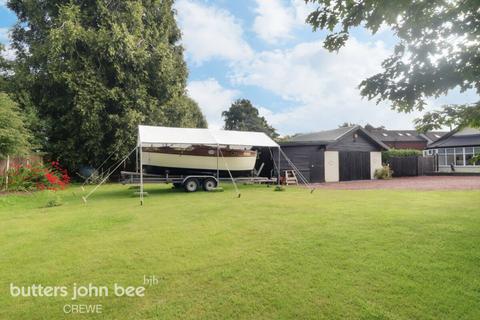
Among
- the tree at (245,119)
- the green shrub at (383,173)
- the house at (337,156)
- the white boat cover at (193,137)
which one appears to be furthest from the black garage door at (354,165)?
the tree at (245,119)

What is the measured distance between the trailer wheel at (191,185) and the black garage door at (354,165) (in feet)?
36.2

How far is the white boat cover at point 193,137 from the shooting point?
433 inches

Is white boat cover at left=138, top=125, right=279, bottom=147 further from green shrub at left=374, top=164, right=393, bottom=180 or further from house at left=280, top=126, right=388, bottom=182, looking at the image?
green shrub at left=374, top=164, right=393, bottom=180

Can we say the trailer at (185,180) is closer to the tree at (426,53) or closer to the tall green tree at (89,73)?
the tall green tree at (89,73)

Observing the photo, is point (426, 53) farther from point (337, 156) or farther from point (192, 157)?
point (337, 156)

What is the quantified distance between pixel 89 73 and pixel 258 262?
16.3 meters

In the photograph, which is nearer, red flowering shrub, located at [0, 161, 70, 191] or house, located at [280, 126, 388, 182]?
red flowering shrub, located at [0, 161, 70, 191]

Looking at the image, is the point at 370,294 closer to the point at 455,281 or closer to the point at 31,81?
the point at 455,281

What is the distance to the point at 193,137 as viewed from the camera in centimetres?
1220

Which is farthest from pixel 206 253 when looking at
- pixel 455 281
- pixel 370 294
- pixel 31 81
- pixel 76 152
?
pixel 31 81

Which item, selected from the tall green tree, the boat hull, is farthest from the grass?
the tall green tree

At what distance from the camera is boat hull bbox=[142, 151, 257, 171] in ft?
40.7

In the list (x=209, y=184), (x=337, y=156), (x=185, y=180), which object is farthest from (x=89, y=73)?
(x=337, y=156)

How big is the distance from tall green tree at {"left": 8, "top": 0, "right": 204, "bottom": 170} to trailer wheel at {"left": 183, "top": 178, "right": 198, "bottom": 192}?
5.98m
